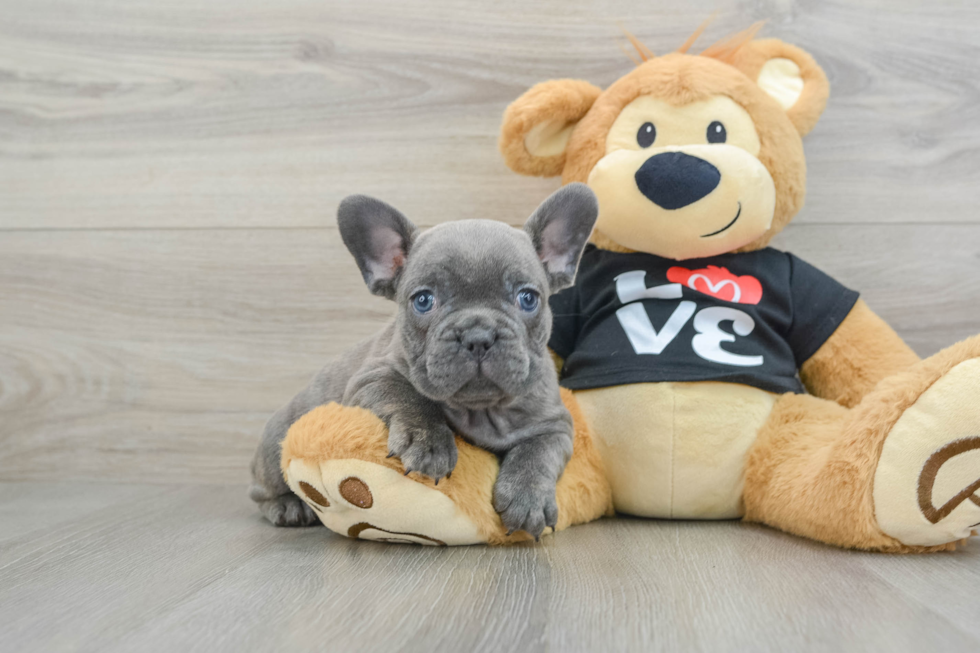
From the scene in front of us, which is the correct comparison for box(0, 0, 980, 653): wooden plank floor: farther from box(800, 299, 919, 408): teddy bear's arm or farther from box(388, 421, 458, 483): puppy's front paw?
box(388, 421, 458, 483): puppy's front paw

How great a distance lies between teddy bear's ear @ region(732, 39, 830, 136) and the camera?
5.15 feet

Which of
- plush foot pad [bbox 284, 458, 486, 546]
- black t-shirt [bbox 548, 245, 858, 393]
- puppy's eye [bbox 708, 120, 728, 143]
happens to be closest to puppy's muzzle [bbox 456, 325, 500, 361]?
plush foot pad [bbox 284, 458, 486, 546]

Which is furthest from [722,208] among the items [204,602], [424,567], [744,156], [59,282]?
[59,282]

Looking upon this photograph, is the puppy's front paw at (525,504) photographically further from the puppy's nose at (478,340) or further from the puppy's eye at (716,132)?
the puppy's eye at (716,132)

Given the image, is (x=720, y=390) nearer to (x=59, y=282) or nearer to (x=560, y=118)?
(x=560, y=118)

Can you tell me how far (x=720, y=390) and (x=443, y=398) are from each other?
0.58m

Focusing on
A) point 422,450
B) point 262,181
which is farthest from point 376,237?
point 262,181

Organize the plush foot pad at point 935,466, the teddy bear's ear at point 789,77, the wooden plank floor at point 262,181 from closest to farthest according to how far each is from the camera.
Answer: the plush foot pad at point 935,466 → the teddy bear's ear at point 789,77 → the wooden plank floor at point 262,181

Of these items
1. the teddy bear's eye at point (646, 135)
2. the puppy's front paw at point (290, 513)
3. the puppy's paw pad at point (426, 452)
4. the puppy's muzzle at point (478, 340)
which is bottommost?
the puppy's front paw at point (290, 513)

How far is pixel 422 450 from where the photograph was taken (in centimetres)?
115

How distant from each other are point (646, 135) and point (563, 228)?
311 mm

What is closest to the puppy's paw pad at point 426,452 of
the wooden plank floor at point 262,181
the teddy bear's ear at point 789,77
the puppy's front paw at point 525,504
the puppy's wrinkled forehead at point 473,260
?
the puppy's front paw at point 525,504

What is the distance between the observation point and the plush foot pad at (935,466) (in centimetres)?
108

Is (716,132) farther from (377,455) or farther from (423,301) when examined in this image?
(377,455)
